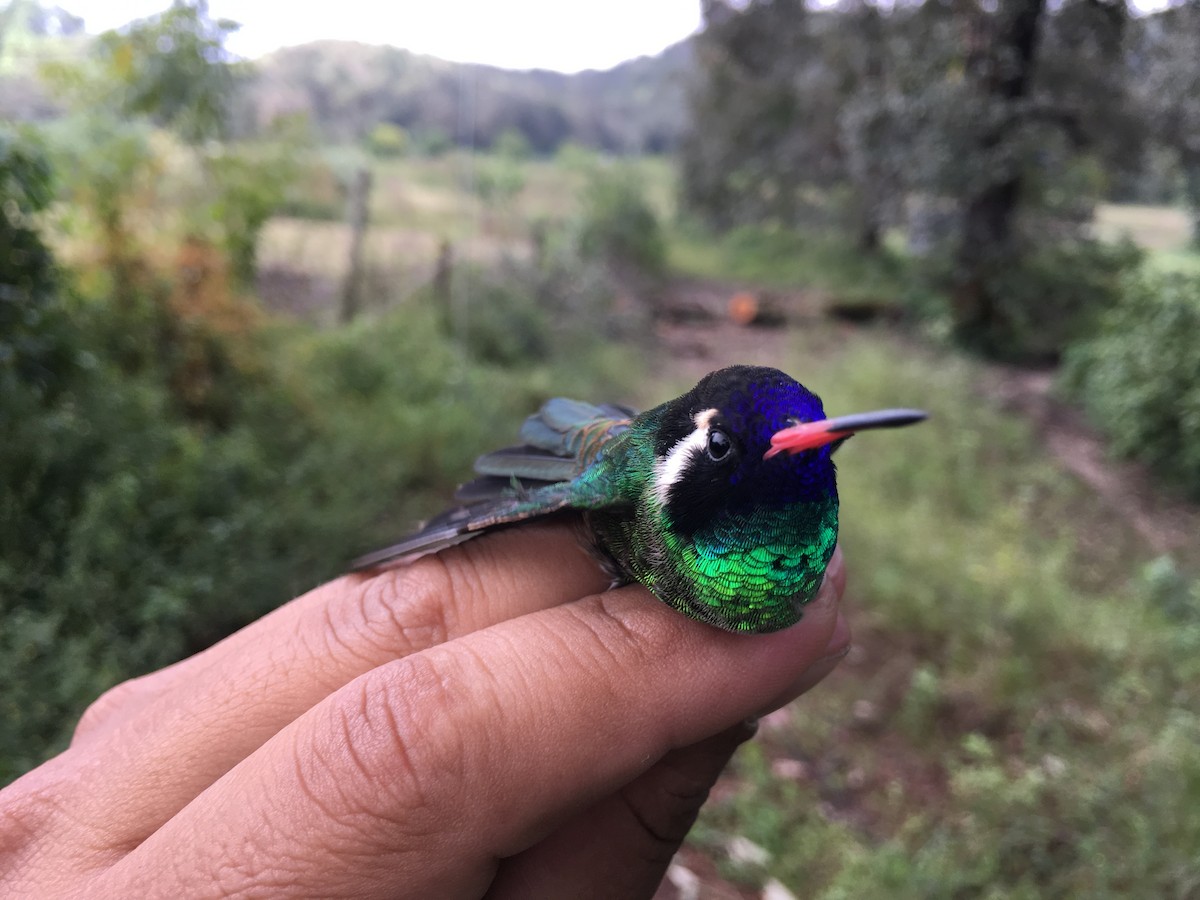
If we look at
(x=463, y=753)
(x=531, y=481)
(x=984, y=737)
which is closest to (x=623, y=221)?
(x=984, y=737)

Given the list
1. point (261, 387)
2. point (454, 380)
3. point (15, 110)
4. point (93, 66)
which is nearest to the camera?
point (15, 110)

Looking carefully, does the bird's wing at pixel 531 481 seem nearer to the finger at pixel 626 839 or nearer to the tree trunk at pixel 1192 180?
the finger at pixel 626 839

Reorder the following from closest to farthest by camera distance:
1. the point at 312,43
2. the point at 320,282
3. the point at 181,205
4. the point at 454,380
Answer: the point at 181,205 → the point at 454,380 → the point at 320,282 → the point at 312,43

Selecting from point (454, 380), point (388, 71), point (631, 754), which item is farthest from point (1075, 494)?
point (388, 71)

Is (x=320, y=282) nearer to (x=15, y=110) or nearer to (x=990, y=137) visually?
(x=15, y=110)

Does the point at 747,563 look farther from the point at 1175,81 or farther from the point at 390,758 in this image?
the point at 1175,81

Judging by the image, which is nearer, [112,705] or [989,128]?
[112,705]

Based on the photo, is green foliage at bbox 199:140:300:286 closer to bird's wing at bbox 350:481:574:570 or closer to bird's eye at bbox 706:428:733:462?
bird's wing at bbox 350:481:574:570
